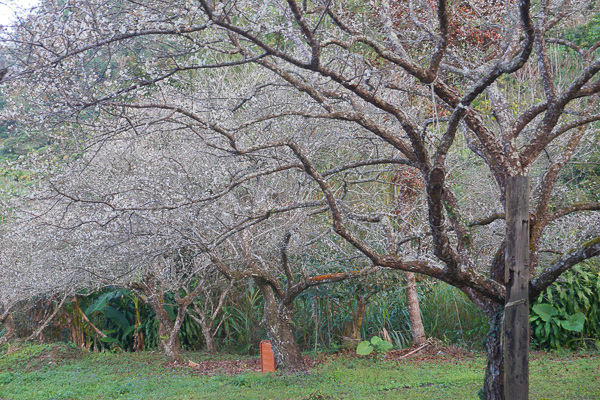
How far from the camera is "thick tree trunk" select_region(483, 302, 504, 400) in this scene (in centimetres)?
408

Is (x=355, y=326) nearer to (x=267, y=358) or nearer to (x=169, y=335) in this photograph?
(x=267, y=358)

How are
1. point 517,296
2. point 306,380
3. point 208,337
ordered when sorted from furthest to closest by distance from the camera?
point 208,337, point 306,380, point 517,296

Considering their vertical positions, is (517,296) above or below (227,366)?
above

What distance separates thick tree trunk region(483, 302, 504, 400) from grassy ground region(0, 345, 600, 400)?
1229 millimetres

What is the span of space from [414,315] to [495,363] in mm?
4682

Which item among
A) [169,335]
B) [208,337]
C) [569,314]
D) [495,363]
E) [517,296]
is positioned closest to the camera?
[517,296]

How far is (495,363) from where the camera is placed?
4129mm

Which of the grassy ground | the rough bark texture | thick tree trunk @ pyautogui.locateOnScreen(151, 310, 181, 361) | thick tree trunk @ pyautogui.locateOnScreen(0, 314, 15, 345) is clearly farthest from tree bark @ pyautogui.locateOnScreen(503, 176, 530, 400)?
thick tree trunk @ pyautogui.locateOnScreen(0, 314, 15, 345)

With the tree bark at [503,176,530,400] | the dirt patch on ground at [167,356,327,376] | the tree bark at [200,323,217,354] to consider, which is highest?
the tree bark at [503,176,530,400]

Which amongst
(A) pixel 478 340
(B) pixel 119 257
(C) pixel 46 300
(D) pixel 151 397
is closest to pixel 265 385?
(D) pixel 151 397

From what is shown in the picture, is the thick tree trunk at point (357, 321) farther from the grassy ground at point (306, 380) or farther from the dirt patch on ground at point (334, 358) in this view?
the grassy ground at point (306, 380)

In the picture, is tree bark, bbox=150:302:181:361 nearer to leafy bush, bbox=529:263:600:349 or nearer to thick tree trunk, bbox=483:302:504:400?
thick tree trunk, bbox=483:302:504:400

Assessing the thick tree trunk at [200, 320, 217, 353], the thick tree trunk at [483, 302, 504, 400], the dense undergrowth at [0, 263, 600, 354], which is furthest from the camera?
the thick tree trunk at [200, 320, 217, 353]

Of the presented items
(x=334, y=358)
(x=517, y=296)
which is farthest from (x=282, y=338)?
(x=517, y=296)
